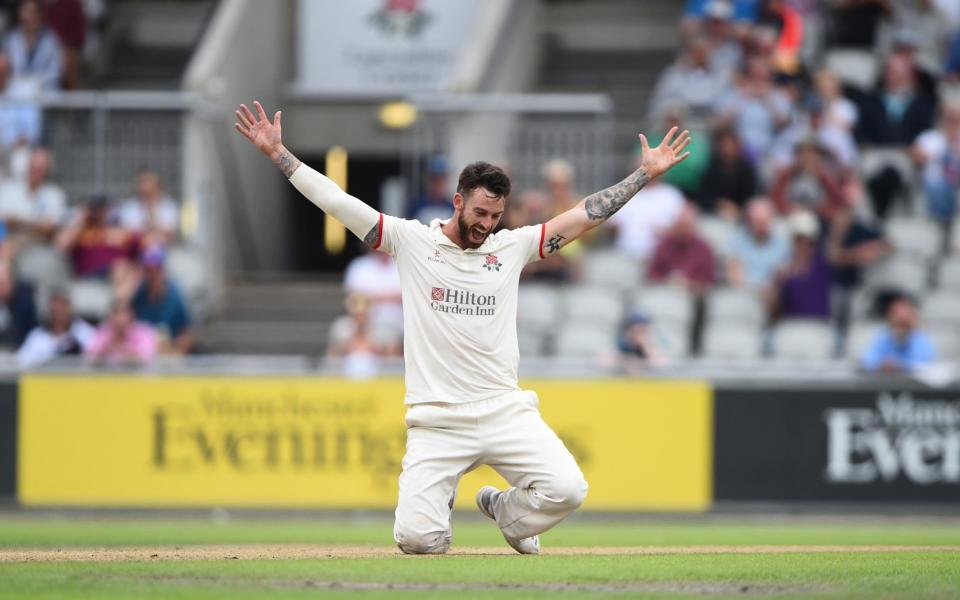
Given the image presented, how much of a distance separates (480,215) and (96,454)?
8396mm

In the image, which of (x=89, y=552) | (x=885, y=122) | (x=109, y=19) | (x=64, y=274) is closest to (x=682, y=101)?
(x=885, y=122)

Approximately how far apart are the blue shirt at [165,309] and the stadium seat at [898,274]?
23.8 feet

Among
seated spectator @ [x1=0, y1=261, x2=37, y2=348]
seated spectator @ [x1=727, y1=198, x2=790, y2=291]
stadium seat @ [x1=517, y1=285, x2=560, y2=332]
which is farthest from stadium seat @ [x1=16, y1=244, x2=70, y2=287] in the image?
seated spectator @ [x1=727, y1=198, x2=790, y2=291]

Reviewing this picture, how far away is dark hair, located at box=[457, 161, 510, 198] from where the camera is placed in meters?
10.3

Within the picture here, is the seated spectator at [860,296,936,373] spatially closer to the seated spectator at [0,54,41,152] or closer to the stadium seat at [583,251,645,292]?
the stadium seat at [583,251,645,292]

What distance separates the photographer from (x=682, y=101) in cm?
2056

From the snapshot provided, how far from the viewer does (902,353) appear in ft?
57.6

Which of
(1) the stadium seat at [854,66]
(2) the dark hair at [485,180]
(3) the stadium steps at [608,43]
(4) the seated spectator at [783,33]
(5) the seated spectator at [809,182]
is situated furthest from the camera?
(3) the stadium steps at [608,43]

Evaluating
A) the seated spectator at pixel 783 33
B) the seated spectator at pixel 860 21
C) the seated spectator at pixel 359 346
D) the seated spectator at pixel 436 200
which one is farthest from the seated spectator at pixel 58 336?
the seated spectator at pixel 860 21

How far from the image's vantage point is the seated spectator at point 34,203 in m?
20.2

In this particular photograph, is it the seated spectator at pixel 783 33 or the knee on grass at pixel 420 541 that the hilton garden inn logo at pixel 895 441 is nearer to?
the seated spectator at pixel 783 33

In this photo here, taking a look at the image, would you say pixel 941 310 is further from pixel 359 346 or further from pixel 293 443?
pixel 293 443

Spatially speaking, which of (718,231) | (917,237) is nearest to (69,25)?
(718,231)

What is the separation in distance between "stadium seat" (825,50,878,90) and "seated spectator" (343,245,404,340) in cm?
609
